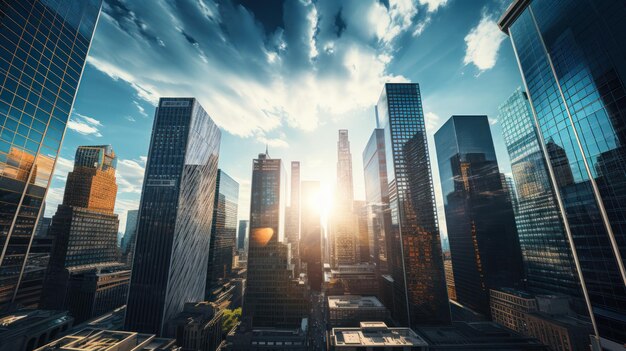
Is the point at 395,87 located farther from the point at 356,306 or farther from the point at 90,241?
the point at 90,241

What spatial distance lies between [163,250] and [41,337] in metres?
28.5

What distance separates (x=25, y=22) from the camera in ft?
92.3

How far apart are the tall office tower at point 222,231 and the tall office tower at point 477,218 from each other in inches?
4741

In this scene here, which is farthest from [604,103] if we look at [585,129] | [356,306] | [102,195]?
[102,195]

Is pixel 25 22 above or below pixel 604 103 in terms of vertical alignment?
above

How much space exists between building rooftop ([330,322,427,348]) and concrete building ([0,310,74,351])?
66.5 metres

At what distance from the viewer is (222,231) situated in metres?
132

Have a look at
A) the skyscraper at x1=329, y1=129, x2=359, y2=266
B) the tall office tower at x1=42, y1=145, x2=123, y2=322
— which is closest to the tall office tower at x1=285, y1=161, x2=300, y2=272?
the skyscraper at x1=329, y1=129, x2=359, y2=266

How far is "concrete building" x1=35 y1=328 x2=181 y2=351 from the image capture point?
38.2 m

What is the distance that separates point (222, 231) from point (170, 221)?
204 ft

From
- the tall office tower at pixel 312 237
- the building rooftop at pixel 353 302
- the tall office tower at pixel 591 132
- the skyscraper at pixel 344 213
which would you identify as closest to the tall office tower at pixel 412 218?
the building rooftop at pixel 353 302

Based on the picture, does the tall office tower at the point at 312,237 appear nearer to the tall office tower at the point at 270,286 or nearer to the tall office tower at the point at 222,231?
the tall office tower at the point at 222,231

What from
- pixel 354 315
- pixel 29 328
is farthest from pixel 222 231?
pixel 354 315

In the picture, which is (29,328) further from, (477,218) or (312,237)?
(477,218)
